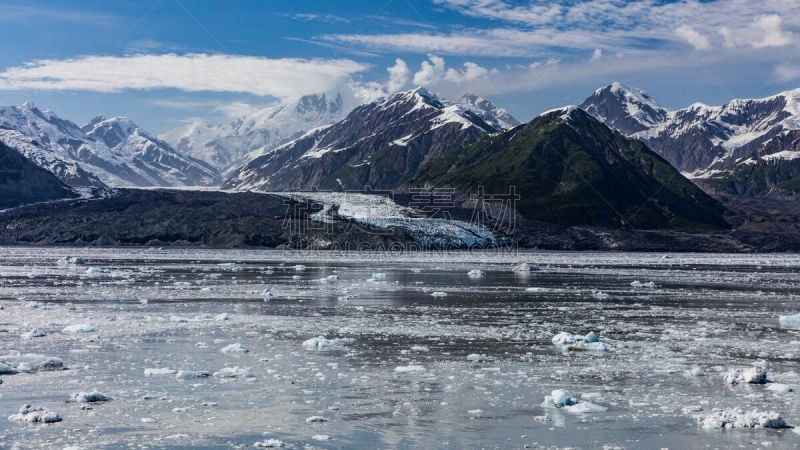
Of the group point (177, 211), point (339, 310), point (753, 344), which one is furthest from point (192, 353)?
point (177, 211)

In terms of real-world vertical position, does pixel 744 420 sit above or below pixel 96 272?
above

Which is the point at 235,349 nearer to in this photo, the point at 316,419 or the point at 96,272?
the point at 316,419

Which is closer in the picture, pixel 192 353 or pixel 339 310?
pixel 192 353

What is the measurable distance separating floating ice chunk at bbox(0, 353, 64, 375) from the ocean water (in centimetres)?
63

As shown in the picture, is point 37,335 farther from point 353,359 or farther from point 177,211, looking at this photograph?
point 177,211

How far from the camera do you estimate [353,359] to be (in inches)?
1119

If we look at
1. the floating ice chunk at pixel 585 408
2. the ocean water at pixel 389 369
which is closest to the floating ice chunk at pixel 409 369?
the ocean water at pixel 389 369

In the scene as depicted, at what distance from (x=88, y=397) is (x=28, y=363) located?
18.5 ft

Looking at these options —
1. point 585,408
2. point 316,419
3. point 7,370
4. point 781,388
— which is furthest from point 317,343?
point 781,388

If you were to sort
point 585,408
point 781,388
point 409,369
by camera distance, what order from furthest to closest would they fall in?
point 409,369 < point 781,388 < point 585,408

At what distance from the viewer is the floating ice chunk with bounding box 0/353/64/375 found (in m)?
24.8

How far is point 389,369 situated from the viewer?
26.5 metres

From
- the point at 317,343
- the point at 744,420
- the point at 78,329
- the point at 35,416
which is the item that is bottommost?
the point at 78,329

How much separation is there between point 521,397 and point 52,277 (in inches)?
2276
